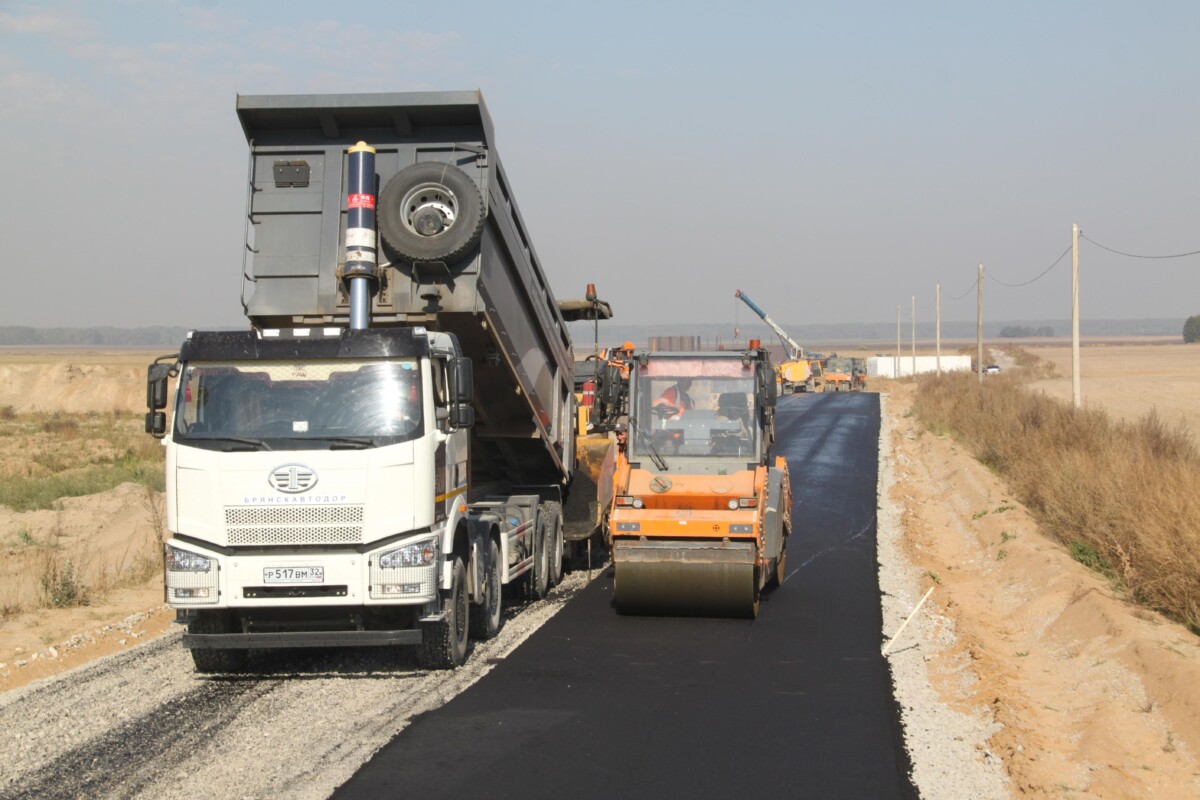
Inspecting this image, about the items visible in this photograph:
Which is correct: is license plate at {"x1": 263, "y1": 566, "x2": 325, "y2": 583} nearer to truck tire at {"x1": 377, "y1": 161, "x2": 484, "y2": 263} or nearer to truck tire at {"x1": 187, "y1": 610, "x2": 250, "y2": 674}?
truck tire at {"x1": 187, "y1": 610, "x2": 250, "y2": 674}

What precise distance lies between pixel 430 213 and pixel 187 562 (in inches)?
139

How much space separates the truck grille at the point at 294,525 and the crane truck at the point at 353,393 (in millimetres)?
15

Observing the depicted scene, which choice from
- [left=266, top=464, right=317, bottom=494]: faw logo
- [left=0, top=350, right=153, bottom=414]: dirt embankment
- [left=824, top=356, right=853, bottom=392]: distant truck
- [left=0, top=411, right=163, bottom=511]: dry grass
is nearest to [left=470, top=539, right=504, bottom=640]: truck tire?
[left=266, top=464, right=317, bottom=494]: faw logo

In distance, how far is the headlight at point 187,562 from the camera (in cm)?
851

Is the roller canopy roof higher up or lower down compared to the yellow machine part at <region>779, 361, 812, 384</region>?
higher up

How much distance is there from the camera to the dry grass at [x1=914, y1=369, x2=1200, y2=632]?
10.6m

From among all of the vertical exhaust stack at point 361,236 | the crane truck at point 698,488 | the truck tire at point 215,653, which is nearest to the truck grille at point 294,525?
the truck tire at point 215,653

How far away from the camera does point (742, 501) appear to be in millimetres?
11117

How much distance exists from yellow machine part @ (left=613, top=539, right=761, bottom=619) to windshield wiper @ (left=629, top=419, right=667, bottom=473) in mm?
848

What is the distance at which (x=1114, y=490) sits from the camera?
44.1 feet

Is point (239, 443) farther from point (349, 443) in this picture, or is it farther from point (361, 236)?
point (361, 236)

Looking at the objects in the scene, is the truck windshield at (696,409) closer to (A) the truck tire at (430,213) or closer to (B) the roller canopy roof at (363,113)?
(A) the truck tire at (430,213)

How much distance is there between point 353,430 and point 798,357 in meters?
61.2

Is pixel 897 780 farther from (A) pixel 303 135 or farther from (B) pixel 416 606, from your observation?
(A) pixel 303 135
